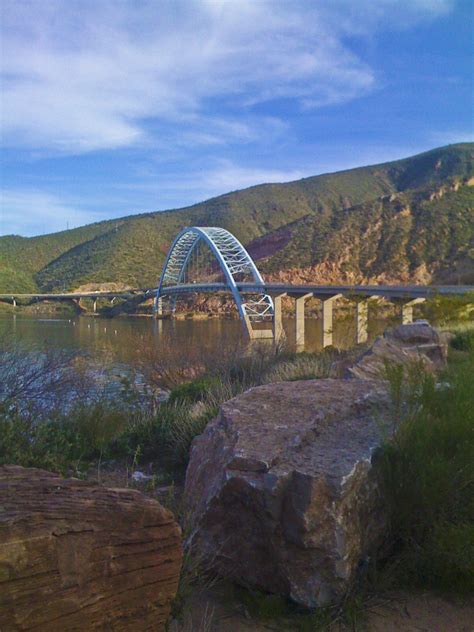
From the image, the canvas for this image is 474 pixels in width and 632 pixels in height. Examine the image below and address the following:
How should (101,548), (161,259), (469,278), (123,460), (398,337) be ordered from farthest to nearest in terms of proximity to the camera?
(161,259), (469,278), (398,337), (123,460), (101,548)

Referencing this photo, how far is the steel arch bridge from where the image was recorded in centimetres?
5128

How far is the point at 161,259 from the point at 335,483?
9191cm

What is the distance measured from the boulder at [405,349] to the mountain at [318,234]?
3528cm

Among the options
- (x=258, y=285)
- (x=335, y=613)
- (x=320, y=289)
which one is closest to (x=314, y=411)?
(x=335, y=613)

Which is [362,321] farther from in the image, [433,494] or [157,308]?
[157,308]

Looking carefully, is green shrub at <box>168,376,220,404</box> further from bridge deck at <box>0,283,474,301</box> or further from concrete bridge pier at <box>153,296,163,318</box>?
concrete bridge pier at <box>153,296,163,318</box>

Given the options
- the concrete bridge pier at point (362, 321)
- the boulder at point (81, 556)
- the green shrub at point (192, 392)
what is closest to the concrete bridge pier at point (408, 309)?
the concrete bridge pier at point (362, 321)

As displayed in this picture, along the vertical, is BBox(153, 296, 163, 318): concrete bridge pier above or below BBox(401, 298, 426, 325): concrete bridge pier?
below

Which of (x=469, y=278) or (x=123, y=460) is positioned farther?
(x=469, y=278)

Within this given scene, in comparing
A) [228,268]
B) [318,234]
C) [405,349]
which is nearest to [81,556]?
[405,349]

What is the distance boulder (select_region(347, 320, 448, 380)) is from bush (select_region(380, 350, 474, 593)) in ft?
11.5

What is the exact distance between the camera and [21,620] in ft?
7.63

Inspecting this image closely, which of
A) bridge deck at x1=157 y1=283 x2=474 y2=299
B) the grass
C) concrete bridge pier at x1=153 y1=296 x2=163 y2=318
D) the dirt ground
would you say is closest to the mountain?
bridge deck at x1=157 y1=283 x2=474 y2=299

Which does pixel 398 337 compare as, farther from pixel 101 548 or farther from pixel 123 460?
pixel 101 548
